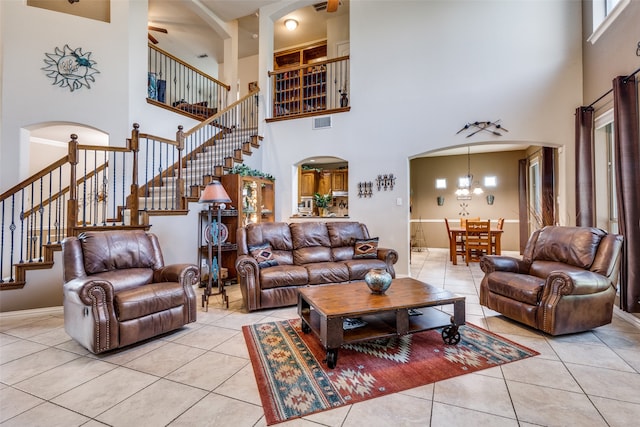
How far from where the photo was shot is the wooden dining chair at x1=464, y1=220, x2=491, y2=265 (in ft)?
20.9

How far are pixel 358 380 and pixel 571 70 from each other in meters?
5.50

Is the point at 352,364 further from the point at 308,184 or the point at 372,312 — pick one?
the point at 308,184

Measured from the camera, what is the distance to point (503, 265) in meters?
3.32

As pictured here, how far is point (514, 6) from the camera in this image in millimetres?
4785

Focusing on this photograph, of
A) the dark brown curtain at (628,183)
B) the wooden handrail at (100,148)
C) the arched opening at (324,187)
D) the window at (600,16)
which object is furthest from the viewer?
the arched opening at (324,187)

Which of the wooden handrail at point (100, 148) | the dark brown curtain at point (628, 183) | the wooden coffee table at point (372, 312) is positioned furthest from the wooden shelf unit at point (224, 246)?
the dark brown curtain at point (628, 183)

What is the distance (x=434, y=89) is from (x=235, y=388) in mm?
5278

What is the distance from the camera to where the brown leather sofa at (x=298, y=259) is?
11.3 feet

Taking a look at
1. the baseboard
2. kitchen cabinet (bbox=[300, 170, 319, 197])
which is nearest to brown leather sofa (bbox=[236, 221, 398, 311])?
the baseboard

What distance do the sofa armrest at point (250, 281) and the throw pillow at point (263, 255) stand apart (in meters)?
0.23

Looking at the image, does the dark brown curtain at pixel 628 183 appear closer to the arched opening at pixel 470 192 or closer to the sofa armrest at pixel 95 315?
the arched opening at pixel 470 192

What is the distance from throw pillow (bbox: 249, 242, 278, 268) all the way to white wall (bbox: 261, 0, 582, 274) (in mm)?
2268

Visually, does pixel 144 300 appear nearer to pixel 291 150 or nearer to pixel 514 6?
pixel 291 150

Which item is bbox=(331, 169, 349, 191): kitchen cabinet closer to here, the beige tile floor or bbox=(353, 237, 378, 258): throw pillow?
bbox=(353, 237, 378, 258): throw pillow
